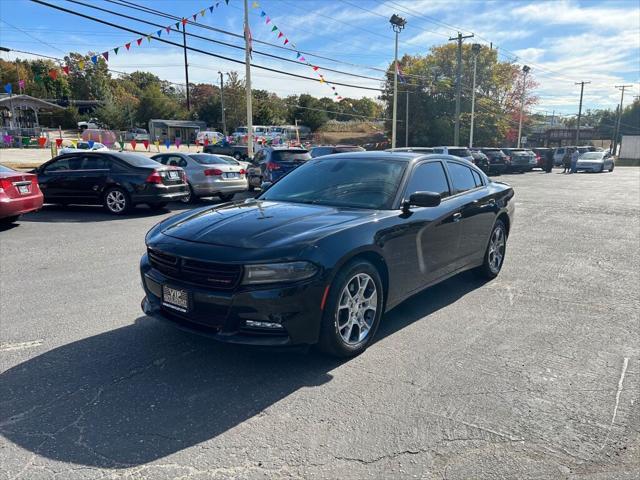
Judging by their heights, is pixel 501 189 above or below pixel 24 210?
above

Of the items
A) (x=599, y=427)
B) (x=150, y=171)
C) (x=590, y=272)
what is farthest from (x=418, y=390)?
(x=150, y=171)

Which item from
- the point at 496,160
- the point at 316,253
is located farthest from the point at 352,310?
the point at 496,160

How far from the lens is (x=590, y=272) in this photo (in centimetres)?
676

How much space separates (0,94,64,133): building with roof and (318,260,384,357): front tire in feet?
176

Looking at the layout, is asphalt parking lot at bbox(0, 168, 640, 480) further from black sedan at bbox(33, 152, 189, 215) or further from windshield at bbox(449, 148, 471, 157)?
windshield at bbox(449, 148, 471, 157)

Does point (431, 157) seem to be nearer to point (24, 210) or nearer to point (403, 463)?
point (403, 463)

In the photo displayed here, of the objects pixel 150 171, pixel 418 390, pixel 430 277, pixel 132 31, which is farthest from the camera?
pixel 132 31

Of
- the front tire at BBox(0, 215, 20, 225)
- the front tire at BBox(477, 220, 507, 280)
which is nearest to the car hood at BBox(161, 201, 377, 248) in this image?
the front tire at BBox(477, 220, 507, 280)

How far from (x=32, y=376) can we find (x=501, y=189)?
5.57 m

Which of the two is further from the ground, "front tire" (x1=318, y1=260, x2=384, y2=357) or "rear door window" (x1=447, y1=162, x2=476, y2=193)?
"rear door window" (x1=447, y1=162, x2=476, y2=193)

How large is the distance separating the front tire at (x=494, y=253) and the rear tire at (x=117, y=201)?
8.48 m

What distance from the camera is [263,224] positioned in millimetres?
3818

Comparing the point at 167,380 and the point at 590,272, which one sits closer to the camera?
the point at 167,380

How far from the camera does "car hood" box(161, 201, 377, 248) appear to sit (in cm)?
354
